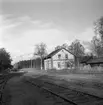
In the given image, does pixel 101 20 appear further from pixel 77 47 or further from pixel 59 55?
pixel 77 47

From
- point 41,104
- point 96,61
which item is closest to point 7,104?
point 41,104

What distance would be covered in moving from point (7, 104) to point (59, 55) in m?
49.9

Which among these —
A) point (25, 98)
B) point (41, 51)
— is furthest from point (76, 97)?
point (41, 51)

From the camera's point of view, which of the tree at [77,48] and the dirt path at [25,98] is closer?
the dirt path at [25,98]

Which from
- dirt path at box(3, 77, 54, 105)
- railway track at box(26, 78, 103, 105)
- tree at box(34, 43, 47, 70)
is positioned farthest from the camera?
tree at box(34, 43, 47, 70)

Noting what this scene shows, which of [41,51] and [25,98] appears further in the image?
[41,51]

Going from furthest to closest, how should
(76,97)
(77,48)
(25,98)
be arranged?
(77,48), (25,98), (76,97)

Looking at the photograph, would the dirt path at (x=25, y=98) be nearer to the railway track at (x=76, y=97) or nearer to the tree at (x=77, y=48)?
the railway track at (x=76, y=97)

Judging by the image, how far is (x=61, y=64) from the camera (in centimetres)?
5884

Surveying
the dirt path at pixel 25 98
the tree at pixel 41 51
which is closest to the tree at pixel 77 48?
the tree at pixel 41 51

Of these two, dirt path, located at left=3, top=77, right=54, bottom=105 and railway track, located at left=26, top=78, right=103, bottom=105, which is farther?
dirt path, located at left=3, top=77, right=54, bottom=105

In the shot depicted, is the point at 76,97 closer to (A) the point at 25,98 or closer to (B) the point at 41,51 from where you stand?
(A) the point at 25,98

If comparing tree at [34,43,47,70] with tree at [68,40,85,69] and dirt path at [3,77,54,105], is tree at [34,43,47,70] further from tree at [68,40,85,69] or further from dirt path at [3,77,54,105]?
dirt path at [3,77,54,105]

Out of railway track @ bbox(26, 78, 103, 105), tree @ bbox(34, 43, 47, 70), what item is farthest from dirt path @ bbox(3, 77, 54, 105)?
tree @ bbox(34, 43, 47, 70)
